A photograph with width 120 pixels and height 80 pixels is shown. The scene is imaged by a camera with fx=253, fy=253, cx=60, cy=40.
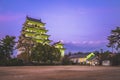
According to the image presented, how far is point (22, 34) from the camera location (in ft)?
269

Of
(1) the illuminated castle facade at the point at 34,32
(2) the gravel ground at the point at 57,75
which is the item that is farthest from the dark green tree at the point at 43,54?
(2) the gravel ground at the point at 57,75

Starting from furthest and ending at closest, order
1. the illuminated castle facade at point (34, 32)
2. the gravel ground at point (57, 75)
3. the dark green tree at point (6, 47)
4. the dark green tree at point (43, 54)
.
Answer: the illuminated castle facade at point (34, 32) < the dark green tree at point (43, 54) < the dark green tree at point (6, 47) < the gravel ground at point (57, 75)

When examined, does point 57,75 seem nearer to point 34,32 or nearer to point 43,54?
point 43,54

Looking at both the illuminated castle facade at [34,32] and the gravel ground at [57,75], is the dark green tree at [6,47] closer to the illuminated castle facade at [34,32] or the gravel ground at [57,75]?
the illuminated castle facade at [34,32]

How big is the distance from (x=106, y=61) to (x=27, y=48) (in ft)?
85.2

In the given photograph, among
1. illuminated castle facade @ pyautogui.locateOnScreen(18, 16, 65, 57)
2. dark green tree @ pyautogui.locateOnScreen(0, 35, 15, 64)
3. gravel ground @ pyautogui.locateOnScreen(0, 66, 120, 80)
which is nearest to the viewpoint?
gravel ground @ pyautogui.locateOnScreen(0, 66, 120, 80)

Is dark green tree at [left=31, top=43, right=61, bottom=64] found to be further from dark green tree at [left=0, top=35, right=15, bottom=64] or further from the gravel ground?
the gravel ground

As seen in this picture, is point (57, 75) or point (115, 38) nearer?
point (57, 75)

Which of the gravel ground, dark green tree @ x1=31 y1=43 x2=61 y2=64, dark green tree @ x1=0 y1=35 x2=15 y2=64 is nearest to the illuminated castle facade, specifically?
dark green tree @ x1=31 y1=43 x2=61 y2=64

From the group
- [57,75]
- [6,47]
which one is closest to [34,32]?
[6,47]

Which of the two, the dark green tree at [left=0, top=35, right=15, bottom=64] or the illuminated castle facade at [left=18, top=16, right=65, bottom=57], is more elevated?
the illuminated castle facade at [left=18, top=16, right=65, bottom=57]

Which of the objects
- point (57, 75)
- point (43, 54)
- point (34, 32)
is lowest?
point (57, 75)

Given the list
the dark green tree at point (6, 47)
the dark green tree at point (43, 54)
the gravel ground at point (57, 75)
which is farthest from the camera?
the dark green tree at point (43, 54)

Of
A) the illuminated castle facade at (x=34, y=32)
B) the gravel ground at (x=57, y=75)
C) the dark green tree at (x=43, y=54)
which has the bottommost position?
the gravel ground at (x=57, y=75)
